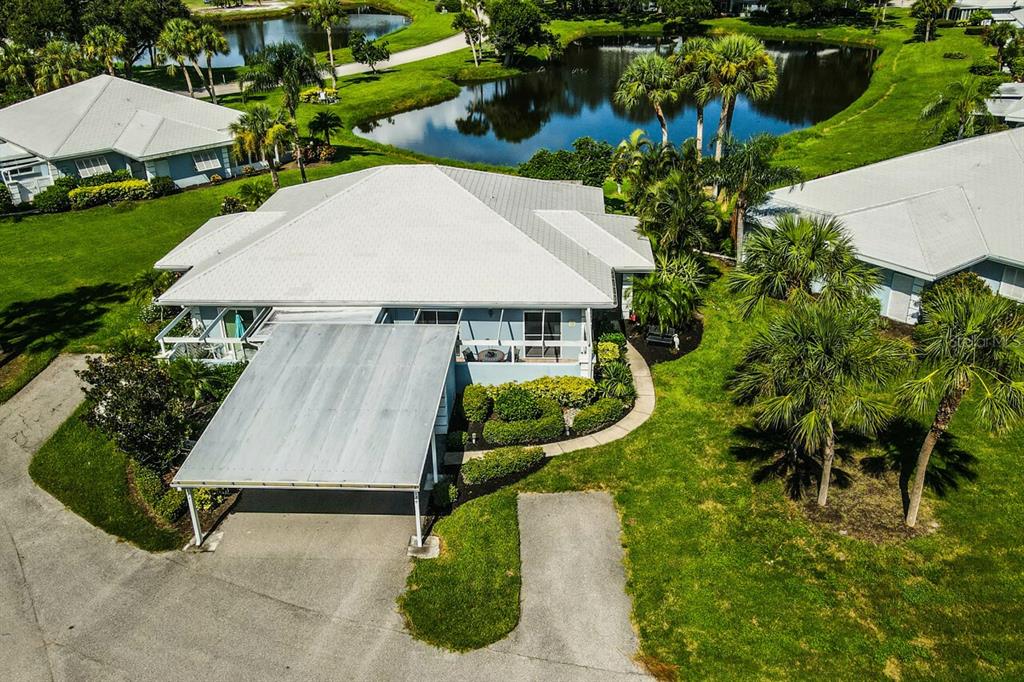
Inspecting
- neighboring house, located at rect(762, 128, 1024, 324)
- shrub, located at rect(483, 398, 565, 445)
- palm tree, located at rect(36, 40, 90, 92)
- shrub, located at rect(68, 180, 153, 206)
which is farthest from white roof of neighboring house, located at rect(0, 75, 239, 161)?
neighboring house, located at rect(762, 128, 1024, 324)

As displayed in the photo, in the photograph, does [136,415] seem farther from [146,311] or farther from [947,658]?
[947,658]

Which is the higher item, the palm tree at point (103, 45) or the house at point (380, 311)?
the palm tree at point (103, 45)

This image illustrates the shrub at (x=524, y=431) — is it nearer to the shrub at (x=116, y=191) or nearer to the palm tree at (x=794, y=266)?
the palm tree at (x=794, y=266)

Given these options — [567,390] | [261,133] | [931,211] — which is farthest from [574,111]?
[567,390]

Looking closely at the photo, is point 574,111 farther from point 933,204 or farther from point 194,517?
point 194,517

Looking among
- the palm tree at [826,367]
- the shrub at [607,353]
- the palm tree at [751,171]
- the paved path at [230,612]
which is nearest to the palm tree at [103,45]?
the paved path at [230,612]

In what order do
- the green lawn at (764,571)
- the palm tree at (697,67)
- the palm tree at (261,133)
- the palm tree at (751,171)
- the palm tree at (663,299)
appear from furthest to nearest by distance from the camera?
the palm tree at (261,133) → the palm tree at (697,67) → the palm tree at (751,171) → the palm tree at (663,299) → the green lawn at (764,571)

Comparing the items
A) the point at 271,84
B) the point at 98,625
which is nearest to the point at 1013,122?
the point at 271,84
